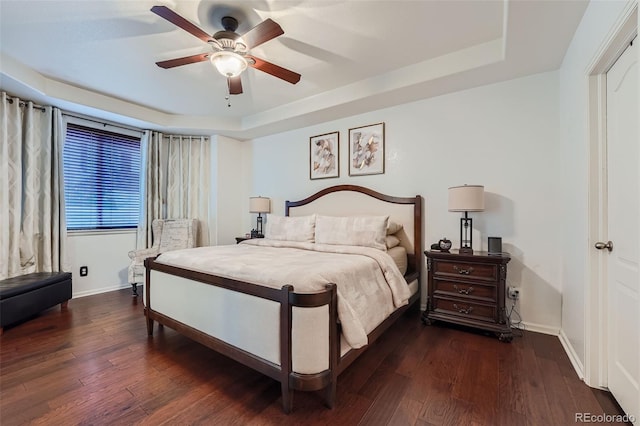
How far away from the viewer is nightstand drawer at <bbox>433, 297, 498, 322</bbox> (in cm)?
249

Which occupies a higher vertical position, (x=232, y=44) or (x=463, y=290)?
(x=232, y=44)

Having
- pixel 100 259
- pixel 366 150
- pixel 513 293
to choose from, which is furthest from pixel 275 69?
pixel 100 259

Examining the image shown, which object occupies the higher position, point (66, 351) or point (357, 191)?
point (357, 191)

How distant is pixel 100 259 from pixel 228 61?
359 centimetres

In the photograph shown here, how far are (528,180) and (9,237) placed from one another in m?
5.49

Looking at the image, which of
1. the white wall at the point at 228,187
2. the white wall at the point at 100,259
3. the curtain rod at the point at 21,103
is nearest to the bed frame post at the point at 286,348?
the white wall at the point at 228,187

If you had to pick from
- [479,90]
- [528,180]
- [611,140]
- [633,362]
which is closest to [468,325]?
[633,362]

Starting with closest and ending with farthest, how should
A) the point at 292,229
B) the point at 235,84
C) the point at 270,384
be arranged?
the point at 270,384 < the point at 235,84 < the point at 292,229

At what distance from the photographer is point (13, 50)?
2.53 metres

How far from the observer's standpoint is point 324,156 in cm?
400

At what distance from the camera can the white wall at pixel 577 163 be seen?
5.55 feet

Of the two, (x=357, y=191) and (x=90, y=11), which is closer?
(x=90, y=11)

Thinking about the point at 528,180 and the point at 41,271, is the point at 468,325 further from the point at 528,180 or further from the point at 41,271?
the point at 41,271

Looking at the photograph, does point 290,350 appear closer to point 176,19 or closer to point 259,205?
point 176,19
